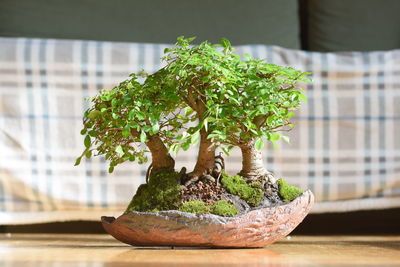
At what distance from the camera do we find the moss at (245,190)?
952 millimetres

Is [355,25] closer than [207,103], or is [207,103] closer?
[207,103]

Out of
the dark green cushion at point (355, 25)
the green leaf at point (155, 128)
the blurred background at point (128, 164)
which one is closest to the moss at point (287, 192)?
the green leaf at point (155, 128)

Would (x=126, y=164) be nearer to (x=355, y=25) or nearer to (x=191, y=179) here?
(x=191, y=179)

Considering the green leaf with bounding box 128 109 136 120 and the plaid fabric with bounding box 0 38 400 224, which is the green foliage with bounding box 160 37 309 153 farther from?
the plaid fabric with bounding box 0 38 400 224

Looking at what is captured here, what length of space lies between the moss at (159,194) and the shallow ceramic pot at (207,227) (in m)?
0.03

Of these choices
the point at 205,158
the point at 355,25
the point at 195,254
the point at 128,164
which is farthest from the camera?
the point at 355,25

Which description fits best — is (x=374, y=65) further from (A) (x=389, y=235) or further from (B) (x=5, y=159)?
(B) (x=5, y=159)

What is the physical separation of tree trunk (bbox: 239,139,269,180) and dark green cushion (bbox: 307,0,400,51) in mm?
752

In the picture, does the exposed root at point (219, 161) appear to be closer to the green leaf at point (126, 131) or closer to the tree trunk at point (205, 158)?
the tree trunk at point (205, 158)

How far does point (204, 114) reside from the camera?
920 millimetres

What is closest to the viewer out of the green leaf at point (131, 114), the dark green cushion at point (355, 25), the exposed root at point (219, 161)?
the green leaf at point (131, 114)

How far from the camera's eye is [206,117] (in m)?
0.92

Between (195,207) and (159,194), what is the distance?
0.07m

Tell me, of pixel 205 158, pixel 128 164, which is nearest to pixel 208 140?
pixel 205 158
